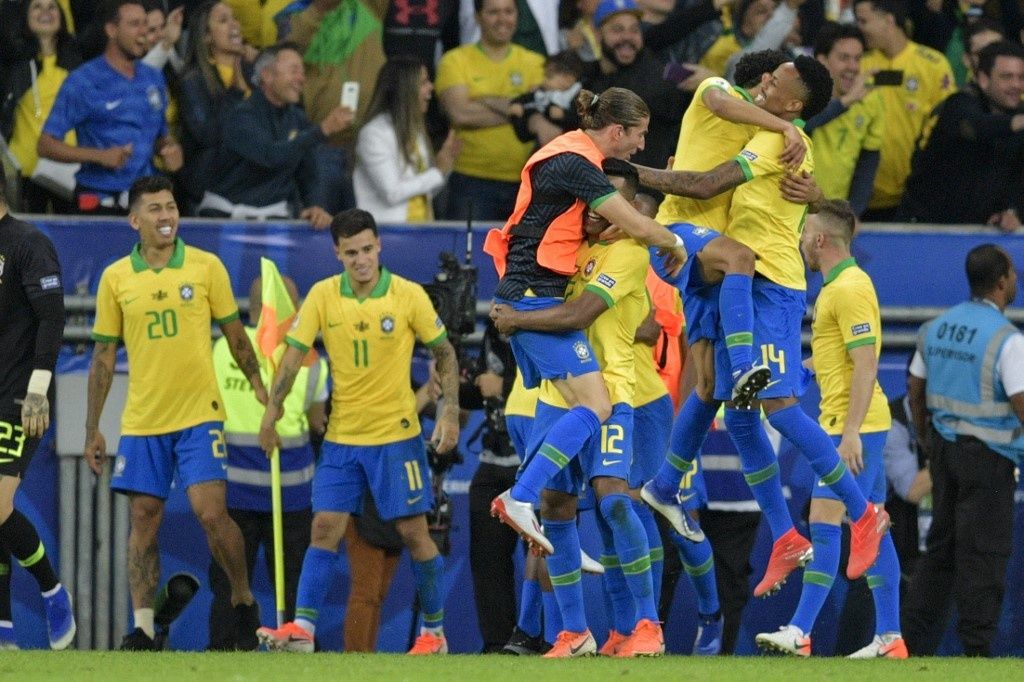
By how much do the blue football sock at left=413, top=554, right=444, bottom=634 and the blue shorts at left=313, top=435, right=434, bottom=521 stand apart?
302 millimetres

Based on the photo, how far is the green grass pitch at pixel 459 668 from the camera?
8109 mm

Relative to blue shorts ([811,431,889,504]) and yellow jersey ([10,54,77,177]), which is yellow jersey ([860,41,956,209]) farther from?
yellow jersey ([10,54,77,177])

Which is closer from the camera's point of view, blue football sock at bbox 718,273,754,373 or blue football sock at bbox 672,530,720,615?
blue football sock at bbox 718,273,754,373

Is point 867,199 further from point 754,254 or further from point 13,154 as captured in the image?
point 13,154

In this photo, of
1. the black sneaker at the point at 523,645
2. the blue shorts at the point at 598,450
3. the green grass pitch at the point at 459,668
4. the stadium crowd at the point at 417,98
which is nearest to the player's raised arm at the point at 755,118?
the blue shorts at the point at 598,450

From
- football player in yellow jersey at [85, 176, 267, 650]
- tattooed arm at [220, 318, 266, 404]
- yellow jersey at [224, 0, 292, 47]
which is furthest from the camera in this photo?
yellow jersey at [224, 0, 292, 47]

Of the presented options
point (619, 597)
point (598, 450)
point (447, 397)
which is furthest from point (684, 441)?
point (447, 397)

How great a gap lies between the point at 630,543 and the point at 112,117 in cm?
488

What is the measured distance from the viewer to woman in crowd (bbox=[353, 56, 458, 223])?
12797 mm

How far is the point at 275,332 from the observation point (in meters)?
11.3

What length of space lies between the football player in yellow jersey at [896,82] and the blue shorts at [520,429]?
14.4 ft

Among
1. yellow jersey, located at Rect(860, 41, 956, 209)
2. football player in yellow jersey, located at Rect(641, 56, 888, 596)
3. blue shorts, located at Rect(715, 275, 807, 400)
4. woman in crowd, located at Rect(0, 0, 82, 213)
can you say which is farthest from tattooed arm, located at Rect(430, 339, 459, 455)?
yellow jersey, located at Rect(860, 41, 956, 209)

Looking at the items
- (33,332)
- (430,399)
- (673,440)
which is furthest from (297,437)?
(673,440)

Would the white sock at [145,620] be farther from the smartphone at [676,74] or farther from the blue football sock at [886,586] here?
the smartphone at [676,74]
